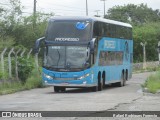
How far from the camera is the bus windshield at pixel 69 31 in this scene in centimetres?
2817

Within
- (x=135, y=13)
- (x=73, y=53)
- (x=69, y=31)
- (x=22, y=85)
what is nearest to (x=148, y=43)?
(x=135, y=13)

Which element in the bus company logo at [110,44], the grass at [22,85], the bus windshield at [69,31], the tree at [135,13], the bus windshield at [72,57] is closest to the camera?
the bus windshield at [72,57]

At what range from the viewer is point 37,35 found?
55.6m

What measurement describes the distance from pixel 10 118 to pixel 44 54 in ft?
44.0

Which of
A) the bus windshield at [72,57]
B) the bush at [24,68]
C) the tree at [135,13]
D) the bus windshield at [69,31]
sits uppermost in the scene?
the tree at [135,13]

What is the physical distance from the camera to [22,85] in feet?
105

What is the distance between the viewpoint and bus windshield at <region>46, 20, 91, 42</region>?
28172 mm

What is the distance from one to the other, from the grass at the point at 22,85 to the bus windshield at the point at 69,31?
11.3 feet

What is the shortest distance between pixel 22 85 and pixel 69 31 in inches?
212

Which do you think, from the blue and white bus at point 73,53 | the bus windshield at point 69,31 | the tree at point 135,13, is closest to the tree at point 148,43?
the tree at point 135,13

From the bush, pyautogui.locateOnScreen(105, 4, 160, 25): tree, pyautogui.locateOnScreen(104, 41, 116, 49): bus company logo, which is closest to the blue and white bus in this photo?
pyautogui.locateOnScreen(104, 41, 116, 49): bus company logo

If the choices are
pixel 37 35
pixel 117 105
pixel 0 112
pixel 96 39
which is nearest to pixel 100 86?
pixel 96 39

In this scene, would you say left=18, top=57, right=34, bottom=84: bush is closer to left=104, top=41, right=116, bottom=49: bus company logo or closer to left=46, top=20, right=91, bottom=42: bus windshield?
left=46, top=20, right=91, bottom=42: bus windshield

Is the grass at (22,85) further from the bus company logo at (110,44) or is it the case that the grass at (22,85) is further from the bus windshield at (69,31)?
the bus company logo at (110,44)
